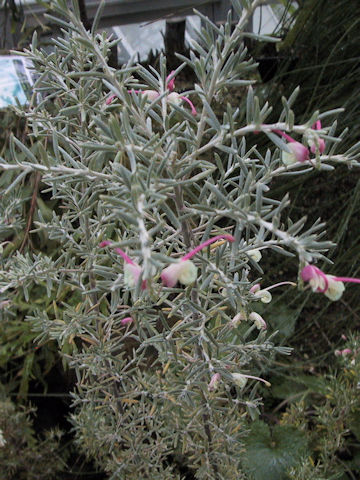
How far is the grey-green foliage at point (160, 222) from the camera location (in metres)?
0.40

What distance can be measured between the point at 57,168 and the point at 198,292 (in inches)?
7.7

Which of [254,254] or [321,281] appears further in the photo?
[254,254]

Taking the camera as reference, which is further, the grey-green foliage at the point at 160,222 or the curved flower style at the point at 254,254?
the curved flower style at the point at 254,254

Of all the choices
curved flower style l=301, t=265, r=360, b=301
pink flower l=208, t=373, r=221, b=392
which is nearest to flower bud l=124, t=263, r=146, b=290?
curved flower style l=301, t=265, r=360, b=301

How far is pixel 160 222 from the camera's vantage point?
1.48 ft

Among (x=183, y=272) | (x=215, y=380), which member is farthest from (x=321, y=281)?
(x=215, y=380)

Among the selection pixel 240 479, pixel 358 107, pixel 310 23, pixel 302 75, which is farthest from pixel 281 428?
pixel 310 23

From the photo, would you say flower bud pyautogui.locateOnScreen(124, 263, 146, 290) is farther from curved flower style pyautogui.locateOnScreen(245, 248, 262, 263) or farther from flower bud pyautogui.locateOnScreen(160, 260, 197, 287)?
curved flower style pyautogui.locateOnScreen(245, 248, 262, 263)

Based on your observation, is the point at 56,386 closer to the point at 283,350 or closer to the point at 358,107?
the point at 283,350

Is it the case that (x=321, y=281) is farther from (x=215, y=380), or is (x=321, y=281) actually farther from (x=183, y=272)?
(x=215, y=380)

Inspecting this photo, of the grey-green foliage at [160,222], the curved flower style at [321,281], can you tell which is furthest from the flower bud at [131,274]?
the curved flower style at [321,281]

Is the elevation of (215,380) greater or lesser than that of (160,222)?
lesser

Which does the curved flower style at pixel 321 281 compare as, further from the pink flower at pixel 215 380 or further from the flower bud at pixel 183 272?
the pink flower at pixel 215 380

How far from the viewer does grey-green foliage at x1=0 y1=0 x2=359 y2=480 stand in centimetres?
40
